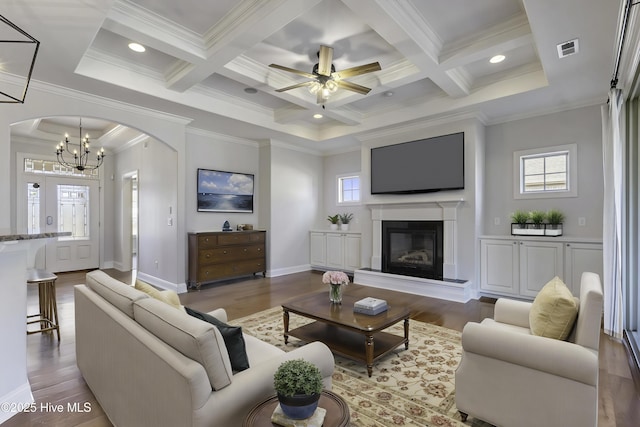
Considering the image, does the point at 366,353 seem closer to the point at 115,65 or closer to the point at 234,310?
the point at 234,310

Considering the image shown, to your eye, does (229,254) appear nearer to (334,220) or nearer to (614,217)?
(334,220)

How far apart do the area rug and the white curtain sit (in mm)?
1592

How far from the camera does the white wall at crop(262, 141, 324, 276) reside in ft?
22.0

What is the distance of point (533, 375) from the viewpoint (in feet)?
5.71

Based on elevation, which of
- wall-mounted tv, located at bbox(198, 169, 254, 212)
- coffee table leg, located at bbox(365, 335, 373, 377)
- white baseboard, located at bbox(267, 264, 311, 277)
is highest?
wall-mounted tv, located at bbox(198, 169, 254, 212)

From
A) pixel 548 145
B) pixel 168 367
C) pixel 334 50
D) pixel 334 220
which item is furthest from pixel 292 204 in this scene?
pixel 168 367

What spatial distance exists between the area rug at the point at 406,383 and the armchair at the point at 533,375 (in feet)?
0.84

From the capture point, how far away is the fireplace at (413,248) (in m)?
5.33

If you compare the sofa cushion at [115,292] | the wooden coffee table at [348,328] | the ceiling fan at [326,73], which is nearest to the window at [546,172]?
the ceiling fan at [326,73]

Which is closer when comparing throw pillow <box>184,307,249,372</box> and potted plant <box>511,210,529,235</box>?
throw pillow <box>184,307,249,372</box>

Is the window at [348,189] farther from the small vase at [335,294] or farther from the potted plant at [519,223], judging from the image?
the small vase at [335,294]

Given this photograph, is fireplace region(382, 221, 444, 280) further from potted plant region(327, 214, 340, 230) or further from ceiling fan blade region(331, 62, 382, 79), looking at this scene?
ceiling fan blade region(331, 62, 382, 79)

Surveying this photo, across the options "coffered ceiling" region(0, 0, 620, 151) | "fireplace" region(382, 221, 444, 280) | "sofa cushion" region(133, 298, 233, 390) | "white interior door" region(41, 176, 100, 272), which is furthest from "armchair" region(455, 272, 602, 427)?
"white interior door" region(41, 176, 100, 272)

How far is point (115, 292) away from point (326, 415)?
1.48 meters
